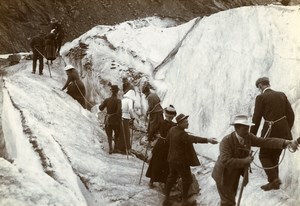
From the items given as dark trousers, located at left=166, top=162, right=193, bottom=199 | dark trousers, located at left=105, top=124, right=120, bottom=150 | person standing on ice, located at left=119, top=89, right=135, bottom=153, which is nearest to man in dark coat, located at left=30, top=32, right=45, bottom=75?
person standing on ice, located at left=119, top=89, right=135, bottom=153

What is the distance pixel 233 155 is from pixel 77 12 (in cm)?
1367

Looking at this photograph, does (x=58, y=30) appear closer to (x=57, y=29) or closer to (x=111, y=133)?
(x=57, y=29)

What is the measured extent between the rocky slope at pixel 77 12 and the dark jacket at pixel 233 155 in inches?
479

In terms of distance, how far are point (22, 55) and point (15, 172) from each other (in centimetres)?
792

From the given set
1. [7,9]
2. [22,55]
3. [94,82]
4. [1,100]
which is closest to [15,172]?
[1,100]

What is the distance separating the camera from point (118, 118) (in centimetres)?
843

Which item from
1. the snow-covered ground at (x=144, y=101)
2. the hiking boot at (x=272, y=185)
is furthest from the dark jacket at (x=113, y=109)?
the hiking boot at (x=272, y=185)

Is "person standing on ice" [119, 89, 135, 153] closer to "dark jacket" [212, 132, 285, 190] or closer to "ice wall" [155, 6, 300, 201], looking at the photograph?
"ice wall" [155, 6, 300, 201]

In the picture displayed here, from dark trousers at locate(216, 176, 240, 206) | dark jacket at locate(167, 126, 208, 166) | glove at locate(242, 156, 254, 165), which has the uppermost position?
glove at locate(242, 156, 254, 165)

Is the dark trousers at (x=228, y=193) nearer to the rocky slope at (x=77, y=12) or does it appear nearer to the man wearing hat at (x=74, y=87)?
the man wearing hat at (x=74, y=87)

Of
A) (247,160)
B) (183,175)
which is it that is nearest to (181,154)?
(183,175)

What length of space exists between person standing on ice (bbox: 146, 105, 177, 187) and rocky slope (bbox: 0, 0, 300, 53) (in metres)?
10.5

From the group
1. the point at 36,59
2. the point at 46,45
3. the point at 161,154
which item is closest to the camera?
the point at 161,154

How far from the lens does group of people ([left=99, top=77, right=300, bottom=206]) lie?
494 centimetres
